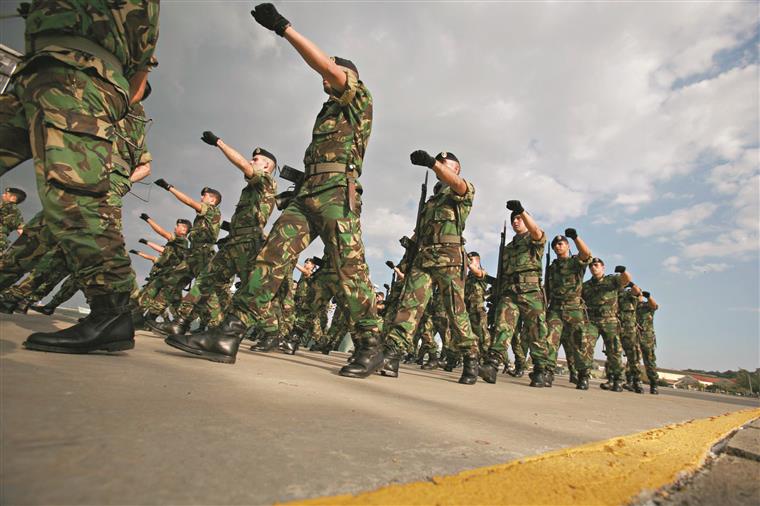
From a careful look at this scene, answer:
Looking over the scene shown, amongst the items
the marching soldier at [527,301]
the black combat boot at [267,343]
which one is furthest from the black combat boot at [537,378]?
the black combat boot at [267,343]

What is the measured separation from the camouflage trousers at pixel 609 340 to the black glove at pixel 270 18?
6.51 meters

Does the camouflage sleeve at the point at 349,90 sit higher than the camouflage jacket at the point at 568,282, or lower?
higher

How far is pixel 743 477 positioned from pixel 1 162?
3.22m

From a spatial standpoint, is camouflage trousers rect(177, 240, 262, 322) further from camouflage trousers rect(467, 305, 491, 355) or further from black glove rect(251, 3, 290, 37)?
camouflage trousers rect(467, 305, 491, 355)

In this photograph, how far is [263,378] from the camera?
195cm

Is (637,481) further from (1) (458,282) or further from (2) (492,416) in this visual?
(1) (458,282)

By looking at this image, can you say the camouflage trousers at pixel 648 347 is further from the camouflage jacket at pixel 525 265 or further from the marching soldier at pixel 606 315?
the camouflage jacket at pixel 525 265

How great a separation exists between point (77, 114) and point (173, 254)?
5.08 metres

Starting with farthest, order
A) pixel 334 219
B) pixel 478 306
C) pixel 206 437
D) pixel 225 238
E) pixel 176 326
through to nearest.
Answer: pixel 478 306 → pixel 176 326 → pixel 225 238 → pixel 334 219 → pixel 206 437

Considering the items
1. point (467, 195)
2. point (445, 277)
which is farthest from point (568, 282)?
point (467, 195)

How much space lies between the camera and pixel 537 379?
4.91 meters

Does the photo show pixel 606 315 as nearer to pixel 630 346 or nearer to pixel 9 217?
pixel 630 346

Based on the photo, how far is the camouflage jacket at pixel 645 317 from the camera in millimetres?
8680

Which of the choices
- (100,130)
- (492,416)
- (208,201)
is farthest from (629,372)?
(100,130)
